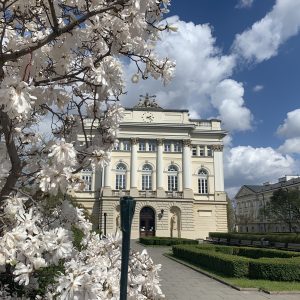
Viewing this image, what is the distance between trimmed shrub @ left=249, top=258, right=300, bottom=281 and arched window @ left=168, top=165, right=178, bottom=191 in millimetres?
42020

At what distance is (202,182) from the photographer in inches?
2307

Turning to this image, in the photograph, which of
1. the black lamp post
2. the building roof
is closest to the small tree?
the building roof

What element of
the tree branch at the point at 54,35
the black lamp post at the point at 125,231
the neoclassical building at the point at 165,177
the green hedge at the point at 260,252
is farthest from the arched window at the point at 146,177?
the tree branch at the point at 54,35

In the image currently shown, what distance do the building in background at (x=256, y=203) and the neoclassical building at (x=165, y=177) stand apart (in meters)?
48.2

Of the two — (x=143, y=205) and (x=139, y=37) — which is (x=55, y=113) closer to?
(x=139, y=37)

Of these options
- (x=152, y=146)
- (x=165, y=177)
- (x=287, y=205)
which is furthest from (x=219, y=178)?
(x=287, y=205)

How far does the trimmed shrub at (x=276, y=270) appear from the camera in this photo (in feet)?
49.0

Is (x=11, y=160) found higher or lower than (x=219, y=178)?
lower

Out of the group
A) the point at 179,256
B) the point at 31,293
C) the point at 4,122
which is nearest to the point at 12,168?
the point at 4,122

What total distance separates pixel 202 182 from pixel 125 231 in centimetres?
5560

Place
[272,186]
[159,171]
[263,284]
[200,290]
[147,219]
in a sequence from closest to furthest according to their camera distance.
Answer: [200,290] < [263,284] < [147,219] < [159,171] < [272,186]

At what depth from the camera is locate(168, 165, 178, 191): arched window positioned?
57.5 metres

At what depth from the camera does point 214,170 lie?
58.4m

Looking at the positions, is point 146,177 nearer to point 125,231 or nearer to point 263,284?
point 263,284
